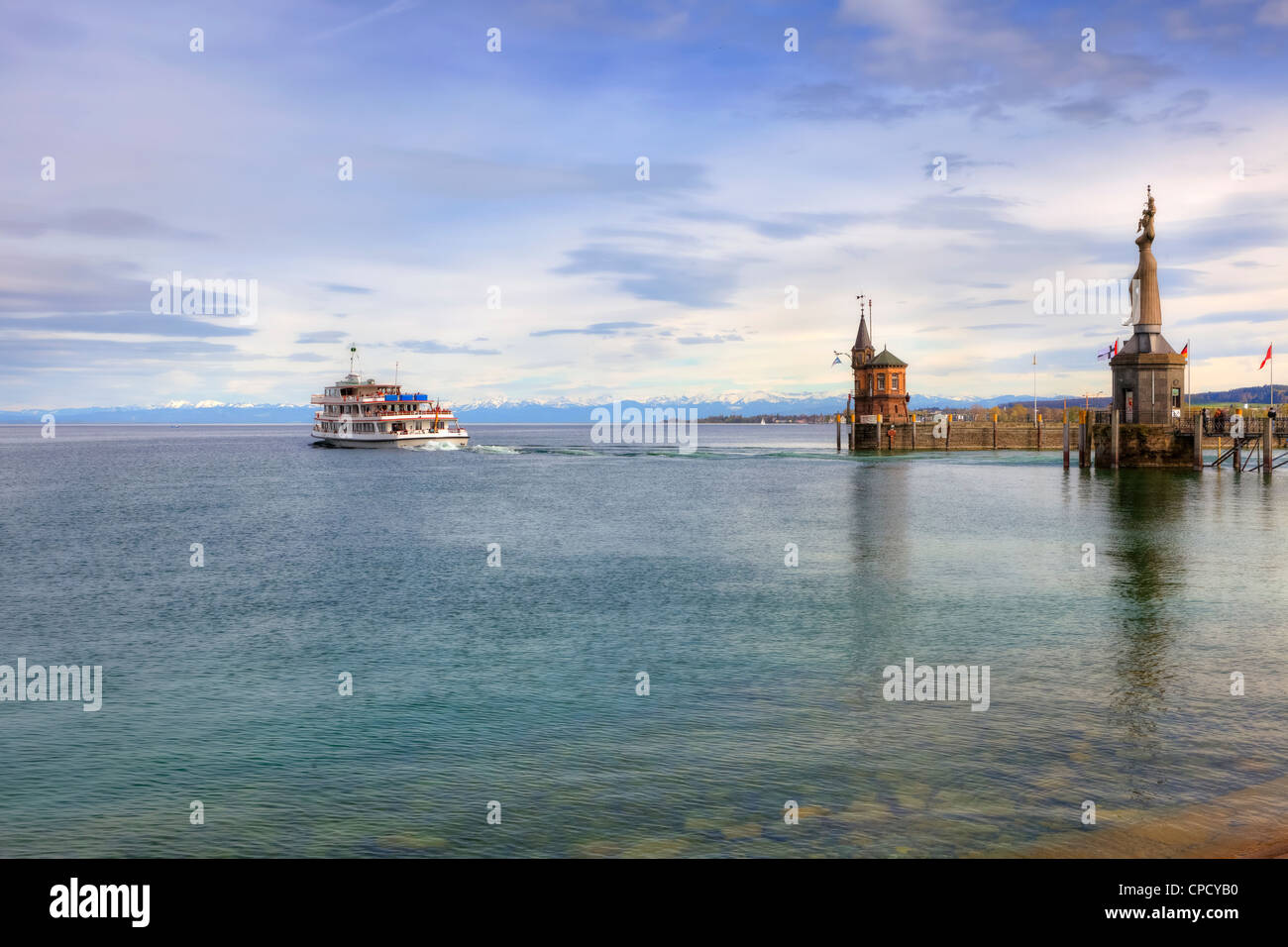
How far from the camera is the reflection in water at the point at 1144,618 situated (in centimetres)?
1697

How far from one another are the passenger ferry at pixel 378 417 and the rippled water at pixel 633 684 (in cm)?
10208

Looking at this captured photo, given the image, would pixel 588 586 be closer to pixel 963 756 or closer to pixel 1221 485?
pixel 963 756

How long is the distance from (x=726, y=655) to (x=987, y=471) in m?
76.8

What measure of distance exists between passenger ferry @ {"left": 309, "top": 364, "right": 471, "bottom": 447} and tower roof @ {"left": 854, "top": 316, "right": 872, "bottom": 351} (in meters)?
69.8

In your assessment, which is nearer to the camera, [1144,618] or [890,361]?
[1144,618]

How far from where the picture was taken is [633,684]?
21812mm

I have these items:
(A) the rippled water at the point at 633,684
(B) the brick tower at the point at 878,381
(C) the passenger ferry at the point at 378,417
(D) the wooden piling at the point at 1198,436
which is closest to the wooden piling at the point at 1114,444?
(D) the wooden piling at the point at 1198,436

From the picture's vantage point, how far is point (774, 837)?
44.0ft

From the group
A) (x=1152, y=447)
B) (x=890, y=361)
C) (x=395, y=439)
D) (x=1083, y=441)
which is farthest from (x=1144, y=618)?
(x=395, y=439)

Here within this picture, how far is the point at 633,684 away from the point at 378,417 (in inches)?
5514

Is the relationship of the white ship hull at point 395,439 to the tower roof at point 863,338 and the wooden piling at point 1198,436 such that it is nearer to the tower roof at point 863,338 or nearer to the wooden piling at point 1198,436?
the tower roof at point 863,338

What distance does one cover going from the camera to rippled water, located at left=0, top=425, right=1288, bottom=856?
564 inches

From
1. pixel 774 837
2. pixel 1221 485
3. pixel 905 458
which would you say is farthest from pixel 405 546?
pixel 905 458

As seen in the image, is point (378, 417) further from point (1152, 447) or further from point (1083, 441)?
point (1152, 447)
